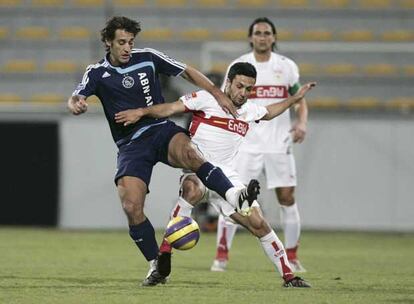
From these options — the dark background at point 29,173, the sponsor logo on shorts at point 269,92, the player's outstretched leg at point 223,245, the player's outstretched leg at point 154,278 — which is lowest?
the dark background at point 29,173

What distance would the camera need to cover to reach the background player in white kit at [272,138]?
10.5m

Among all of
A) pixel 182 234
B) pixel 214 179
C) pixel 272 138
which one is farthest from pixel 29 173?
pixel 182 234

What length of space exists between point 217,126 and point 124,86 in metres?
0.88

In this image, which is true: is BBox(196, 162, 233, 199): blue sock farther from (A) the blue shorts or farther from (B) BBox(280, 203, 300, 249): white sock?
(B) BBox(280, 203, 300, 249): white sock

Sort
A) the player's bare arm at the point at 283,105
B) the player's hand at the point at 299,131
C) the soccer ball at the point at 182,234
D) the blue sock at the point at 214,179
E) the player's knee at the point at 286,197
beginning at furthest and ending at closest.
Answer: the player's knee at the point at 286,197
the player's hand at the point at 299,131
the player's bare arm at the point at 283,105
the blue sock at the point at 214,179
the soccer ball at the point at 182,234

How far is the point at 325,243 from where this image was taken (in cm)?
1399

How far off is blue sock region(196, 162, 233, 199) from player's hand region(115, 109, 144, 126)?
2.07 ft

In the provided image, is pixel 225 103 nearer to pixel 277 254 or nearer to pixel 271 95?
pixel 277 254

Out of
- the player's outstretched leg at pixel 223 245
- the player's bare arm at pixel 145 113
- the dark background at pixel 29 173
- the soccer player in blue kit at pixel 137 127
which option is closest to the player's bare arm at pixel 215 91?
the soccer player in blue kit at pixel 137 127

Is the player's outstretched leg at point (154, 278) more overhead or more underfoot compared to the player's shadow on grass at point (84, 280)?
more overhead

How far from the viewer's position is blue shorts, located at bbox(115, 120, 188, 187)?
27.1ft

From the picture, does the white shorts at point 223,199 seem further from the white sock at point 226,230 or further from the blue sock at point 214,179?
the white sock at point 226,230

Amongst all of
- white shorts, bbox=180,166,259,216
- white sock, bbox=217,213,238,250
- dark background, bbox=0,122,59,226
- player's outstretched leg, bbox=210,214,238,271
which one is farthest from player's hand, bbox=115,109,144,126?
dark background, bbox=0,122,59,226

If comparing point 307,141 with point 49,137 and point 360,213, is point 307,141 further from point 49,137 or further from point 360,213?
point 49,137
